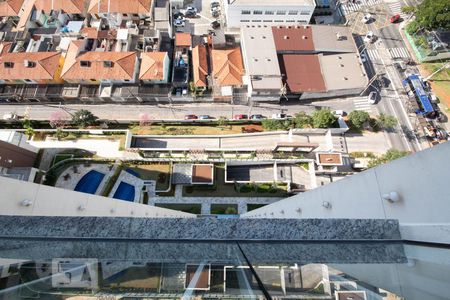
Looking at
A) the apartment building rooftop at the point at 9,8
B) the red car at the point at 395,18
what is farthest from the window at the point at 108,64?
the red car at the point at 395,18

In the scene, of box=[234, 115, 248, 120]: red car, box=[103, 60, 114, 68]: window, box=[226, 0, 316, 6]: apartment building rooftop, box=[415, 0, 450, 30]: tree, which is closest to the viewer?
box=[103, 60, 114, 68]: window

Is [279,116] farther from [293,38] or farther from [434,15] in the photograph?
[434,15]

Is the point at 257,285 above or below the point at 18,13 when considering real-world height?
below

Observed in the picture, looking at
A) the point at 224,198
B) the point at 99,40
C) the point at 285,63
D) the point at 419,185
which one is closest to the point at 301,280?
the point at 419,185

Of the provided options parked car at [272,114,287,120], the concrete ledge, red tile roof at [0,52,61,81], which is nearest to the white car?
parked car at [272,114,287,120]

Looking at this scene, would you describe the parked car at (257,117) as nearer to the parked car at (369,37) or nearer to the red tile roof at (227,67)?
the red tile roof at (227,67)

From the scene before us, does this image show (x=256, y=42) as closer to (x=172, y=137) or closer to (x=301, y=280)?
(x=172, y=137)

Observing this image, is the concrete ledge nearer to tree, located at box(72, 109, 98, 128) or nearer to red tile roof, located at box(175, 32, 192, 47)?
tree, located at box(72, 109, 98, 128)
